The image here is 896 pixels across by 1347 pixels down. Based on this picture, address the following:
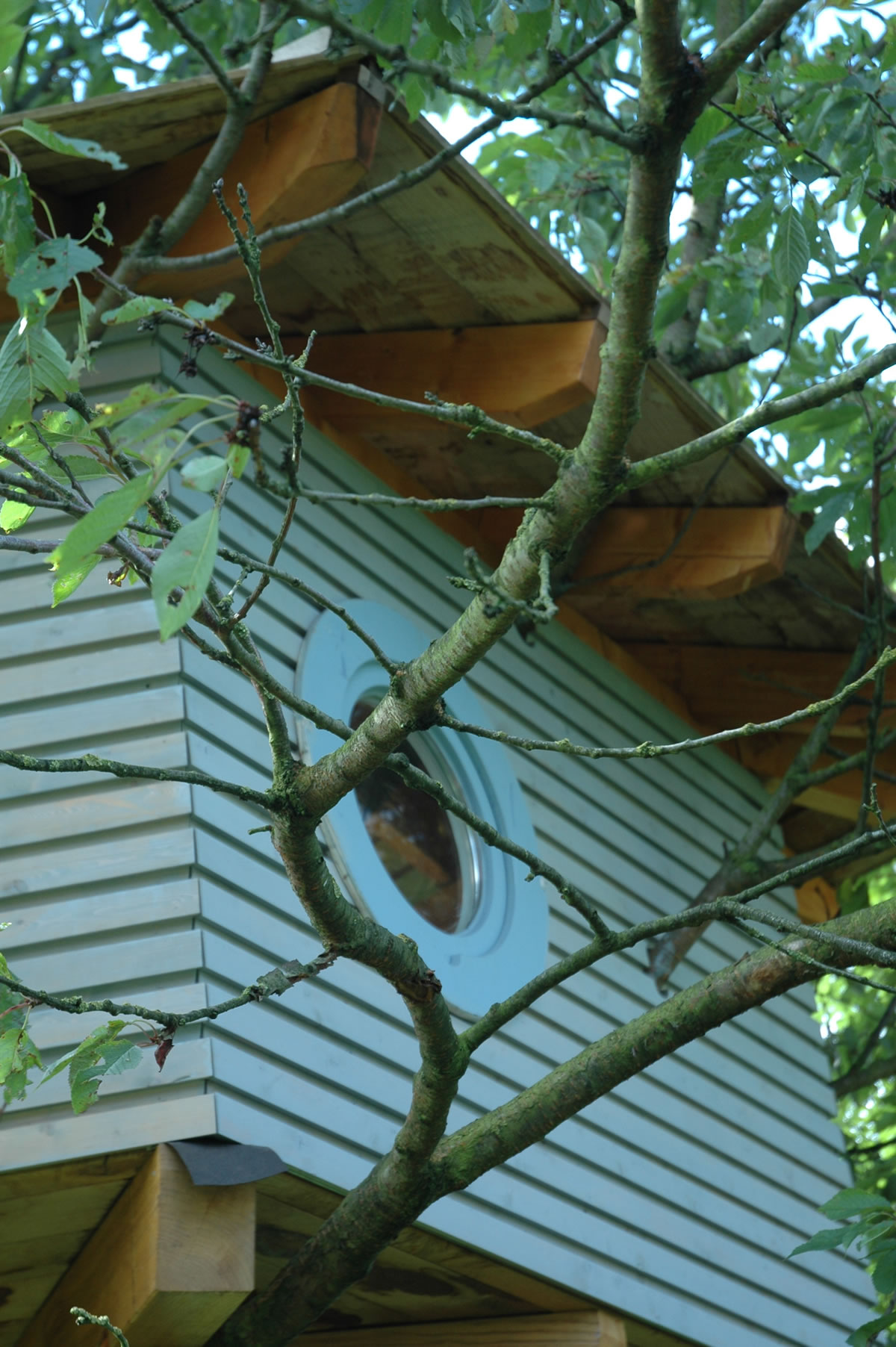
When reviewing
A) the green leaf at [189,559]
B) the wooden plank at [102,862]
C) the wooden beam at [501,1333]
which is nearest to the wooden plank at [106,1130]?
the wooden plank at [102,862]

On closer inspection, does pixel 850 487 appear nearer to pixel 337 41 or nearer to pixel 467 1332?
pixel 337 41

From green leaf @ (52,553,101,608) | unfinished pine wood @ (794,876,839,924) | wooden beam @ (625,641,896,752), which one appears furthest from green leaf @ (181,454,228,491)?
unfinished pine wood @ (794,876,839,924)

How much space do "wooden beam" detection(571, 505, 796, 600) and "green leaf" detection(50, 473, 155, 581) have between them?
3018 mm

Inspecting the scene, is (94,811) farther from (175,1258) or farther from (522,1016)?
(522,1016)

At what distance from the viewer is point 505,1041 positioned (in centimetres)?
345

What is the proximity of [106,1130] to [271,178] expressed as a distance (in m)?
1.98

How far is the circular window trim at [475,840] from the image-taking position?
3197 mm

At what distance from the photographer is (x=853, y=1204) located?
2.46 meters

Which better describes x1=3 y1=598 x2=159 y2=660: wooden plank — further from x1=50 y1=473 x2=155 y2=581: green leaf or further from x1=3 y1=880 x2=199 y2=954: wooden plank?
x1=50 y1=473 x2=155 y2=581: green leaf

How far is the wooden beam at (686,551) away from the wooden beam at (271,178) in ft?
4.94

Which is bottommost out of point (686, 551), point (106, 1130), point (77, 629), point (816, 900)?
point (106, 1130)

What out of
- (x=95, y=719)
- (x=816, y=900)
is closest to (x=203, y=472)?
(x=95, y=719)

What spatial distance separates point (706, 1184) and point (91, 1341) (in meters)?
1.97

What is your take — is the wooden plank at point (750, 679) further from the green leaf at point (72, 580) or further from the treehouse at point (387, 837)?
the green leaf at point (72, 580)
